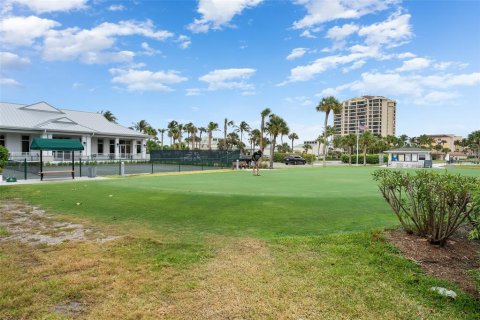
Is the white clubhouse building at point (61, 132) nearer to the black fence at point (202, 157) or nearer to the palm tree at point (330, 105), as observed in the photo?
the black fence at point (202, 157)

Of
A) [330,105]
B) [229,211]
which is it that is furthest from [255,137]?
[229,211]

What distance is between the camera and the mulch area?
4652 millimetres

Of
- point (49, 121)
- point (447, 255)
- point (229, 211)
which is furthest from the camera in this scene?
point (49, 121)

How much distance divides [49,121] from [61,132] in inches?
86.5

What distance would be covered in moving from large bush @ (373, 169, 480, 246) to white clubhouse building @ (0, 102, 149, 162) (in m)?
40.8

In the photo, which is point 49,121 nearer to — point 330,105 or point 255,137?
point 330,105

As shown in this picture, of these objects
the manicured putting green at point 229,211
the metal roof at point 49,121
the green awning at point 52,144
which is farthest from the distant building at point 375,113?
the manicured putting green at point 229,211

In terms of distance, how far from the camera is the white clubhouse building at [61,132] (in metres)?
40.4

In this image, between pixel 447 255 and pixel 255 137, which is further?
pixel 255 137

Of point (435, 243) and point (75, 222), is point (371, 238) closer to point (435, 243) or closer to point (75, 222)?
point (435, 243)

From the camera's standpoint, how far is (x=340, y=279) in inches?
175

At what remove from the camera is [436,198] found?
5.75 metres

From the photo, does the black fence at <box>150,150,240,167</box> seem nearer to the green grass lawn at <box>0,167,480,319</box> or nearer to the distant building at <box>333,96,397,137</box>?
the green grass lawn at <box>0,167,480,319</box>

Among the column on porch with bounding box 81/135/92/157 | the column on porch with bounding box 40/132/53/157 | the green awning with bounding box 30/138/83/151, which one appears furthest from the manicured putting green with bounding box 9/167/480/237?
the column on porch with bounding box 81/135/92/157
